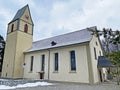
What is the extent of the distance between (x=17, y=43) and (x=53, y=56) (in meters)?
8.82

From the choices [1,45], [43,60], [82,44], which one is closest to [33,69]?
[43,60]

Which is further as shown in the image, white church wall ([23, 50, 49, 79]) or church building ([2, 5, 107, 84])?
white church wall ([23, 50, 49, 79])

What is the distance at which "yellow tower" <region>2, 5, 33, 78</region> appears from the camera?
892 inches

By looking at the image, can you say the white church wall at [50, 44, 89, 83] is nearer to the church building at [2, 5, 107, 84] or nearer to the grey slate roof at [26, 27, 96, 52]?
the church building at [2, 5, 107, 84]

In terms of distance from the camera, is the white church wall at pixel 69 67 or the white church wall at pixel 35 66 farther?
the white church wall at pixel 35 66

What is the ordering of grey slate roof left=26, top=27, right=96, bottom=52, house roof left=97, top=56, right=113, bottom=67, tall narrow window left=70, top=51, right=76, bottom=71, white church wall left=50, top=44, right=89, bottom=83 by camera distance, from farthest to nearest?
grey slate roof left=26, top=27, right=96, bottom=52
tall narrow window left=70, top=51, right=76, bottom=71
house roof left=97, top=56, right=113, bottom=67
white church wall left=50, top=44, right=89, bottom=83

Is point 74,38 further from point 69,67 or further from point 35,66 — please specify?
point 35,66

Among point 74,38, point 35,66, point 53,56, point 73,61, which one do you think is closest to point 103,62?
point 73,61

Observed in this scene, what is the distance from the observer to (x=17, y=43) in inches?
925

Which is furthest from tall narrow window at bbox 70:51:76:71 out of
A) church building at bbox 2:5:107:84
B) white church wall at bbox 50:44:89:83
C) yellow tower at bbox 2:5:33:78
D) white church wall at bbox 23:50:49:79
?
yellow tower at bbox 2:5:33:78

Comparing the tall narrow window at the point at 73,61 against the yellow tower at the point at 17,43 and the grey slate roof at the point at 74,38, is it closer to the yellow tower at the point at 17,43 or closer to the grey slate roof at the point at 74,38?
the grey slate roof at the point at 74,38

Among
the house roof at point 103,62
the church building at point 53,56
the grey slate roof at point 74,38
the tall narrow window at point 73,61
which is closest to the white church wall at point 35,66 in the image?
the church building at point 53,56

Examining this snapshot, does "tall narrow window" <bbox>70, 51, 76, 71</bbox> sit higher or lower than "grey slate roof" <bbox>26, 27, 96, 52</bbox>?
lower

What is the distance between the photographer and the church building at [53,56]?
51.6 ft
